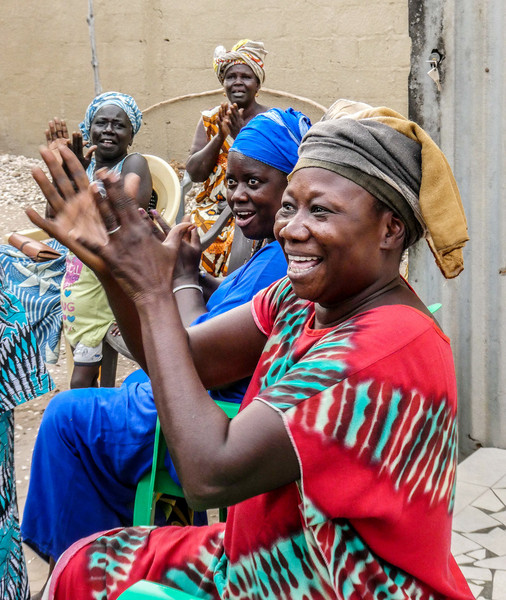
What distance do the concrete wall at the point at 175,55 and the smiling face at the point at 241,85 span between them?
9.79 feet

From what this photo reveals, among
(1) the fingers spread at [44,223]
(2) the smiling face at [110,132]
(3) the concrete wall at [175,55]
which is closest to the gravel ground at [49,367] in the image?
(3) the concrete wall at [175,55]

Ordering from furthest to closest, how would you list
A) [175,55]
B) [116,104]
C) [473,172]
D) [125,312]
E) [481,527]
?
[175,55]
[116,104]
[473,172]
[481,527]
[125,312]

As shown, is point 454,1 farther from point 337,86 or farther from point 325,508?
point 337,86

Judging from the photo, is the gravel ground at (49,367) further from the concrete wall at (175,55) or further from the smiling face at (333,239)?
the smiling face at (333,239)

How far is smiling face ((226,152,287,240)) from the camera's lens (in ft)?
9.53

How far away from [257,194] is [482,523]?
5.08ft

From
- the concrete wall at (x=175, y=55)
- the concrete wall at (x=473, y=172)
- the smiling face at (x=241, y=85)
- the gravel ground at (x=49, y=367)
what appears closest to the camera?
the concrete wall at (x=473, y=172)

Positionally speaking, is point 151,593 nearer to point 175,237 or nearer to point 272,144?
point 175,237

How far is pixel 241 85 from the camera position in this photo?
5.56 m

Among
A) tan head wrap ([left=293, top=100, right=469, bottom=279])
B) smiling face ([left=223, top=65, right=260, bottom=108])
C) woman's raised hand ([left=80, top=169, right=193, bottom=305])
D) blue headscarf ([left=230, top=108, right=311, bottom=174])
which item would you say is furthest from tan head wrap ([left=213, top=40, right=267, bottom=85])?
woman's raised hand ([left=80, top=169, right=193, bottom=305])

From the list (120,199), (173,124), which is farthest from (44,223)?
(173,124)

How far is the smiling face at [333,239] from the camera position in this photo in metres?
1.63

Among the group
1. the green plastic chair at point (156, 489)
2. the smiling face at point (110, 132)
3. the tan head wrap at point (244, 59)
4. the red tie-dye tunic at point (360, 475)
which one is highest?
the tan head wrap at point (244, 59)

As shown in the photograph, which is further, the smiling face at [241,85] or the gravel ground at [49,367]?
the smiling face at [241,85]
